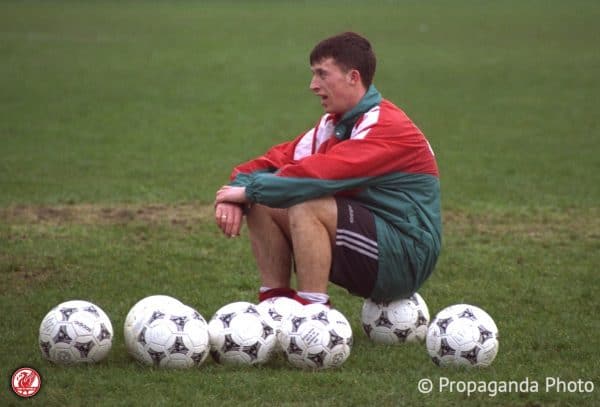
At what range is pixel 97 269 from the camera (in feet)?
34.6

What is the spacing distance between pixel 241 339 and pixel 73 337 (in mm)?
1057

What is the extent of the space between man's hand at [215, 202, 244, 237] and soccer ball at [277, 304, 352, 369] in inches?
38.0

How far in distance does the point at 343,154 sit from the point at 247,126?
12990 mm

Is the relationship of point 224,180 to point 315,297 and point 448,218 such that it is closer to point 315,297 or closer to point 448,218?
point 448,218

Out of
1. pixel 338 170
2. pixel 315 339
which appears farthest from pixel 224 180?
pixel 315 339

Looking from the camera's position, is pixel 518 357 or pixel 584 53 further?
pixel 584 53

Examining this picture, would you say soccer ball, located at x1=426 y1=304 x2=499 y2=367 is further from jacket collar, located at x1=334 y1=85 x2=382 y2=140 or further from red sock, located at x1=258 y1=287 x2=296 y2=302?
jacket collar, located at x1=334 y1=85 x2=382 y2=140

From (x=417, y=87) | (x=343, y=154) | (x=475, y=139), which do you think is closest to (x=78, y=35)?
(x=417, y=87)

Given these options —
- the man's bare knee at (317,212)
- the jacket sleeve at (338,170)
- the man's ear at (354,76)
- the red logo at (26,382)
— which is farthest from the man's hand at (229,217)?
the red logo at (26,382)

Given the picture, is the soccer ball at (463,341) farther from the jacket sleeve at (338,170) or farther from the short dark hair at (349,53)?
the short dark hair at (349,53)

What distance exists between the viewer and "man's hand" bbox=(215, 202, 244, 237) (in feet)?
26.8

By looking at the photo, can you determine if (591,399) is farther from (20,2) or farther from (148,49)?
(20,2)

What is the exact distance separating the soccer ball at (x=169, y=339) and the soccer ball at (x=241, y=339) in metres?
0.11

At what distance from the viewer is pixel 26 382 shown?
696 cm
